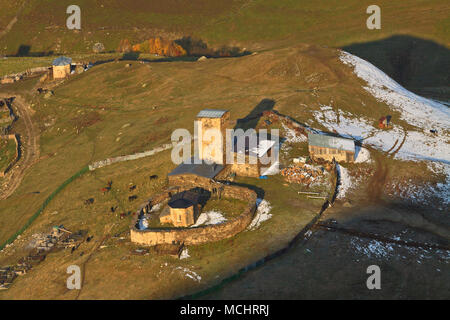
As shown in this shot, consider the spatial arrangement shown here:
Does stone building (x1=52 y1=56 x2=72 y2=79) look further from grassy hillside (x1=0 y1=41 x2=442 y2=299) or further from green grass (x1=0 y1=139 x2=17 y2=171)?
green grass (x1=0 y1=139 x2=17 y2=171)

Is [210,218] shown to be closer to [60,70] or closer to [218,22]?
[60,70]

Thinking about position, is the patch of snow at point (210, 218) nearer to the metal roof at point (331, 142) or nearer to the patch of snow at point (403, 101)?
the metal roof at point (331, 142)

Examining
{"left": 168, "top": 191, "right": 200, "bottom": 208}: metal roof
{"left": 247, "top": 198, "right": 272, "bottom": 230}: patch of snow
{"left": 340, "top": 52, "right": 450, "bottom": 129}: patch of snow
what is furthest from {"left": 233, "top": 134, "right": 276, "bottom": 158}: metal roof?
{"left": 340, "top": 52, "right": 450, "bottom": 129}: patch of snow

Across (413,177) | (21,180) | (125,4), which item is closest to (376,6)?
(125,4)

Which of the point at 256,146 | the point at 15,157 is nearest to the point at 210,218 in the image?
the point at 256,146

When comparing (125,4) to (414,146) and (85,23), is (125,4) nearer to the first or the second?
(85,23)
